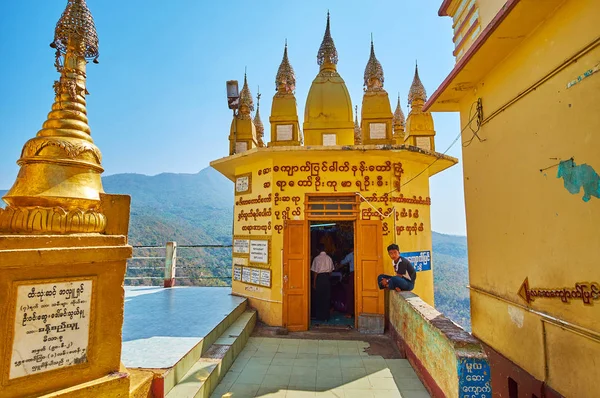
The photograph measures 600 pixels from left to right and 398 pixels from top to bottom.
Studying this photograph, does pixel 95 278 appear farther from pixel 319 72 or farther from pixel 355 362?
pixel 319 72

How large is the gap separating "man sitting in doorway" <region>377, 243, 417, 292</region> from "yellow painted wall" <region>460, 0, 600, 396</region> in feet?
4.41

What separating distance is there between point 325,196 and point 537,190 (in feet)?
15.5

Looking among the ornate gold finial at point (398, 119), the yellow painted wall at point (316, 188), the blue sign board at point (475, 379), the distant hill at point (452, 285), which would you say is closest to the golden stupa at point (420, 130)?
the yellow painted wall at point (316, 188)

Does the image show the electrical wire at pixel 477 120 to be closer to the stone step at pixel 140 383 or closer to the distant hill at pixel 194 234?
the distant hill at pixel 194 234

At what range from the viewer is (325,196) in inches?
328

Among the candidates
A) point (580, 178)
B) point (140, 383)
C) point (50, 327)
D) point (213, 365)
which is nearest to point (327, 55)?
point (580, 178)

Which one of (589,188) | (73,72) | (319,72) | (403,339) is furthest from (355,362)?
(319,72)

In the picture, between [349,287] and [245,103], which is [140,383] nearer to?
[349,287]

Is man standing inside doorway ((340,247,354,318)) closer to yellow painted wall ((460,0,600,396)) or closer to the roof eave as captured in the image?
yellow painted wall ((460,0,600,396))

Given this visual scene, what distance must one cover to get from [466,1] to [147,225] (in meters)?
→ 63.1

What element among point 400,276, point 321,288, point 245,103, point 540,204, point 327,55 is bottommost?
point 321,288

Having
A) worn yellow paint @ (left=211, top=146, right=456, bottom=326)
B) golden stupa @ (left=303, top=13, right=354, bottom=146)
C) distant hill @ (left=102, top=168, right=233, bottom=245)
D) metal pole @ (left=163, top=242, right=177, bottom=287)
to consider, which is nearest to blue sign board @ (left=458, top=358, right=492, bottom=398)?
worn yellow paint @ (left=211, top=146, right=456, bottom=326)

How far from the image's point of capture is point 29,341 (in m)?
2.63

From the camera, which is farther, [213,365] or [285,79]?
[285,79]
